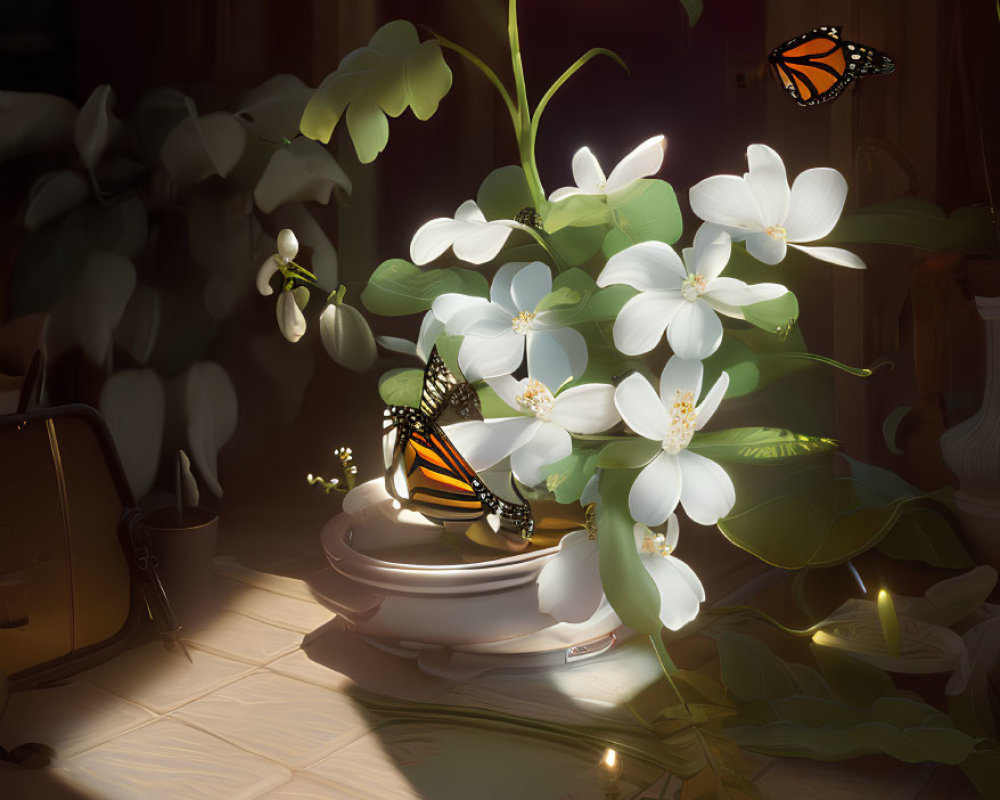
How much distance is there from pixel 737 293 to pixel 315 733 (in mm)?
414

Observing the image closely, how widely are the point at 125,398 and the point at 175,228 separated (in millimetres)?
209

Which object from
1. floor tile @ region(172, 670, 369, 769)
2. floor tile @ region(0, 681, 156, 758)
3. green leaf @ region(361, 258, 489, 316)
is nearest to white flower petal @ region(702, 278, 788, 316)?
green leaf @ region(361, 258, 489, 316)

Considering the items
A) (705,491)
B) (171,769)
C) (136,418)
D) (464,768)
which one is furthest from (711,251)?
(136,418)

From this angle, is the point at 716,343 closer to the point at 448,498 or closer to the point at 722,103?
the point at 448,498

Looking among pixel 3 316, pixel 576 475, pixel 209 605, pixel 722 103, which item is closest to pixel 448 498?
pixel 576 475

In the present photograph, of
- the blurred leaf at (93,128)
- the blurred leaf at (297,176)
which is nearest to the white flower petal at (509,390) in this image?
the blurred leaf at (297,176)

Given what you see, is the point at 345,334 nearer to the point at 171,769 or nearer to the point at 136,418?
the point at 136,418

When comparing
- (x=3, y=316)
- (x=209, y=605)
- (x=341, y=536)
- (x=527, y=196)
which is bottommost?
(x=209, y=605)

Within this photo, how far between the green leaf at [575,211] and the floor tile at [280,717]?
0.37 meters

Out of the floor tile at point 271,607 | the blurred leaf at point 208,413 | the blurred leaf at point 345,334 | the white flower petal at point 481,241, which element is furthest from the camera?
the blurred leaf at point 208,413

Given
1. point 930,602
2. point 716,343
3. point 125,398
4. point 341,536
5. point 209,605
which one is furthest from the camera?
point 125,398

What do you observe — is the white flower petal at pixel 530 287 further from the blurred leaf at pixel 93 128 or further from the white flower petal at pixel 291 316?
the blurred leaf at pixel 93 128

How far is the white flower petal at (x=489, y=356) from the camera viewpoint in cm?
55

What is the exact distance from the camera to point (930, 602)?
2.11 ft
